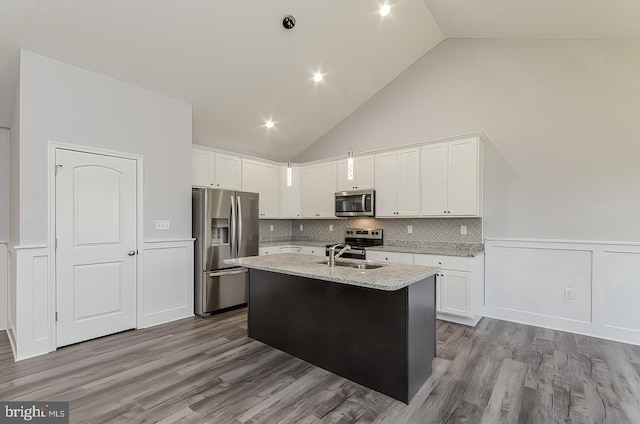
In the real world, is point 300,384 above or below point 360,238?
below

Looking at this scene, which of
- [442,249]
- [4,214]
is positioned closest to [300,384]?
[442,249]

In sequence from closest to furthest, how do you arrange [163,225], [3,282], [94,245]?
[94,245] < [3,282] < [163,225]

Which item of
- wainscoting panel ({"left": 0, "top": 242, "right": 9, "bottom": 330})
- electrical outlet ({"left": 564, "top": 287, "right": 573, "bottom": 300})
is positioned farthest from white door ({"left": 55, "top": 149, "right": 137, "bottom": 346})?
electrical outlet ({"left": 564, "top": 287, "right": 573, "bottom": 300})

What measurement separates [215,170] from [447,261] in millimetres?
3615

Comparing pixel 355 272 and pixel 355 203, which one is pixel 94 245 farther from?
pixel 355 203

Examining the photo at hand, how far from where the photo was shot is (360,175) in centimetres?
512

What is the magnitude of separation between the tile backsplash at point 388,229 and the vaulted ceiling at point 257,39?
2.05 m

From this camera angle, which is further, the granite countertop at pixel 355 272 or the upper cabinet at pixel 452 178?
the upper cabinet at pixel 452 178

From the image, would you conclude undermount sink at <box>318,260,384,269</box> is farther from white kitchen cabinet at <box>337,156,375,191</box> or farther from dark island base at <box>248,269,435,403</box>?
white kitchen cabinet at <box>337,156,375,191</box>

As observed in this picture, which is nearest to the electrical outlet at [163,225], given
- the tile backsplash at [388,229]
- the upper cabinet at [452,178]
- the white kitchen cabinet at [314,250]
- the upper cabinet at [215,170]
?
the upper cabinet at [215,170]

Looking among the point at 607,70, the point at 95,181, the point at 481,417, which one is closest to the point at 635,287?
the point at 607,70

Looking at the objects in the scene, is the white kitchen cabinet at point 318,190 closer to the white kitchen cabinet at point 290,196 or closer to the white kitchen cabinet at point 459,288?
the white kitchen cabinet at point 290,196

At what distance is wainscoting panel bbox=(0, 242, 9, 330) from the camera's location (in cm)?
376

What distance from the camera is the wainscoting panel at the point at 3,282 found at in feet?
12.3
